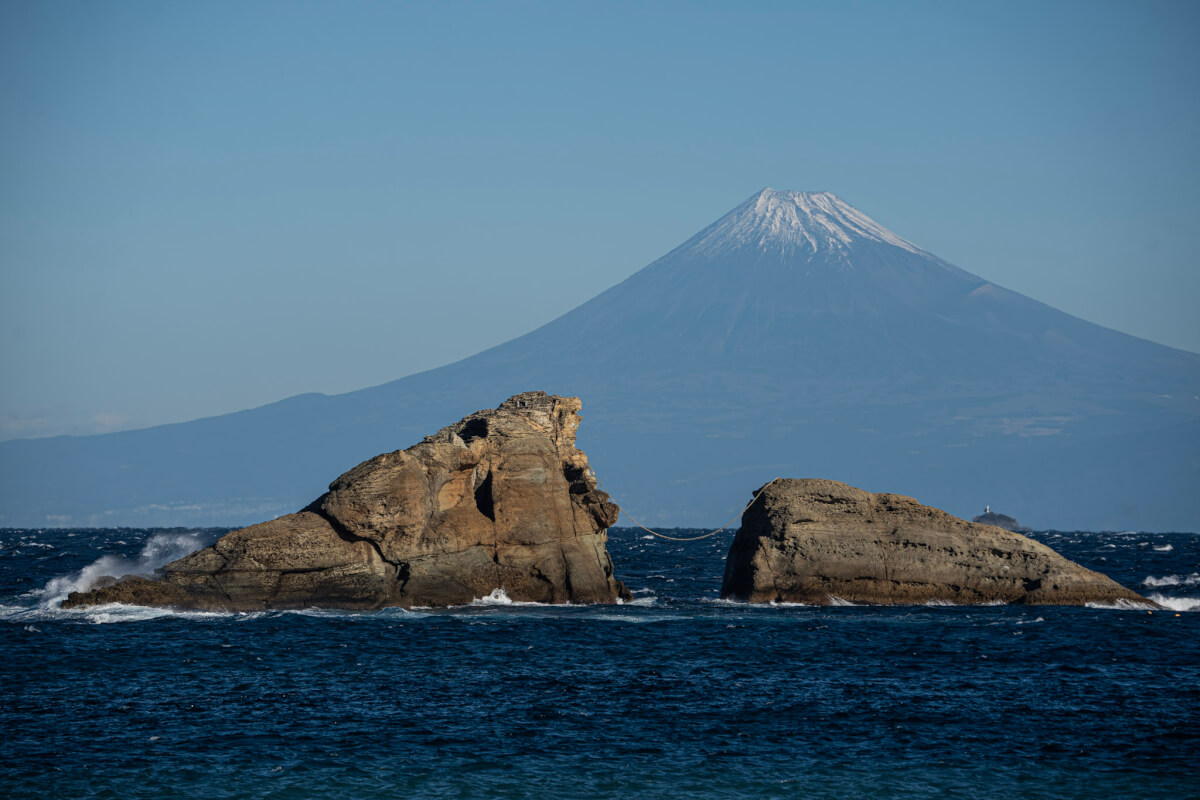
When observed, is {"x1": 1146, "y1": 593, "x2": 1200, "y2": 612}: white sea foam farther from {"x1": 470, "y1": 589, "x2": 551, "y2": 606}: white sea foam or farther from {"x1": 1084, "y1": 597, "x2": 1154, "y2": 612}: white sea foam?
{"x1": 470, "y1": 589, "x2": 551, "y2": 606}: white sea foam

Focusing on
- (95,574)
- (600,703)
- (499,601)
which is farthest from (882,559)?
(95,574)

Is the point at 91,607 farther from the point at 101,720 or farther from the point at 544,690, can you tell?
the point at 544,690

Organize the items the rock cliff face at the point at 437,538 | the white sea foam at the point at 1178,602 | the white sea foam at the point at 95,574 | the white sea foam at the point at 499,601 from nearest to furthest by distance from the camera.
Result: the rock cliff face at the point at 437,538
the white sea foam at the point at 499,601
the white sea foam at the point at 95,574
the white sea foam at the point at 1178,602

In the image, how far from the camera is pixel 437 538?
4216 cm

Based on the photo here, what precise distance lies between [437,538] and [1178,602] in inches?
1091

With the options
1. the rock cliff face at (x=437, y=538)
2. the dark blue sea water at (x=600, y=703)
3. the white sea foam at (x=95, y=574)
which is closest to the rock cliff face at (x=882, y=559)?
the dark blue sea water at (x=600, y=703)

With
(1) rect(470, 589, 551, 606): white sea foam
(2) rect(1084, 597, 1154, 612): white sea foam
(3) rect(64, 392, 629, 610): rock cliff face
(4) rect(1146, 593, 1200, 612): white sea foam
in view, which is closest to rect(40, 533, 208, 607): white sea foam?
(3) rect(64, 392, 629, 610): rock cliff face

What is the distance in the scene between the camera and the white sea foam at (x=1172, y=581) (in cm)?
5647

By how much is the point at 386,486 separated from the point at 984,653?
742 inches

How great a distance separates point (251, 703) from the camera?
2853 centimetres

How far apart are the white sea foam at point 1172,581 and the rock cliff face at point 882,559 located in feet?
43.4

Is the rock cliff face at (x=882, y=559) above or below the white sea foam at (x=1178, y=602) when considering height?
above

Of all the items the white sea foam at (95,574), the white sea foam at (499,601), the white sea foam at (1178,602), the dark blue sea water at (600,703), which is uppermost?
the white sea foam at (95,574)

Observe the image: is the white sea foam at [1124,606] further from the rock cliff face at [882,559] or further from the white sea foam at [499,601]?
the white sea foam at [499,601]
